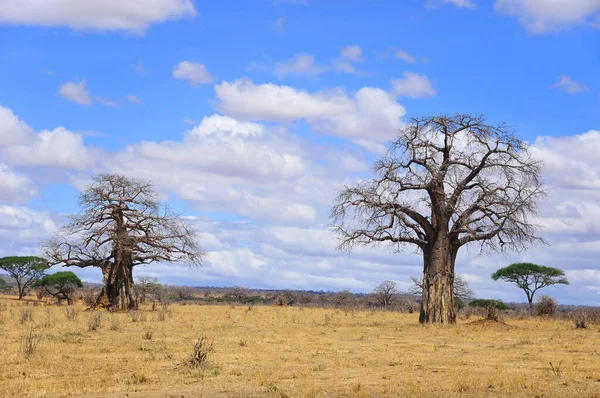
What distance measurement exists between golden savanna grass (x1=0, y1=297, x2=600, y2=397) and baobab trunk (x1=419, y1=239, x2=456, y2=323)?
8.28 feet

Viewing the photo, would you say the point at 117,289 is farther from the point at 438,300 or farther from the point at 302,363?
the point at 302,363

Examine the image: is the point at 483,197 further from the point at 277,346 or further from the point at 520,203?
the point at 277,346

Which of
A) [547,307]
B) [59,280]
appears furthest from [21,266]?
[547,307]

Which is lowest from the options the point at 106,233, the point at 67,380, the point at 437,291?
the point at 67,380

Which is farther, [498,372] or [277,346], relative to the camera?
[277,346]

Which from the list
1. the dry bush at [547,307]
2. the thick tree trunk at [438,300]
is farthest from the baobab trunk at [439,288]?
the dry bush at [547,307]

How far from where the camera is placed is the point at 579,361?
50.6ft

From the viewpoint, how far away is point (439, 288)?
26.7 meters

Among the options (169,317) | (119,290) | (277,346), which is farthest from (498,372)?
(119,290)

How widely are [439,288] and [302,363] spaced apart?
1279cm

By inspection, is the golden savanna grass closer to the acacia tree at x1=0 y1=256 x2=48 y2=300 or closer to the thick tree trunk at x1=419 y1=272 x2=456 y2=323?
the thick tree trunk at x1=419 y1=272 x2=456 y2=323

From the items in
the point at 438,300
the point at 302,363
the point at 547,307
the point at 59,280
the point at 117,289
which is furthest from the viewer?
the point at 59,280

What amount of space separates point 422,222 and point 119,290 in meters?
18.2

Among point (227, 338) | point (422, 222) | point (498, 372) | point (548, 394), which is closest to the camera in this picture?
point (548, 394)
